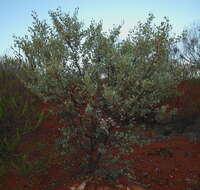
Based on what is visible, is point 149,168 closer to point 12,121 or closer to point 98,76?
point 98,76

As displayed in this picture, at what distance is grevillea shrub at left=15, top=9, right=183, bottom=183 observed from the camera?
5.30 metres

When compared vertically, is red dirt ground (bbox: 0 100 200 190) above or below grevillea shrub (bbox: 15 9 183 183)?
below

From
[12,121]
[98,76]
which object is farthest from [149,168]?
[12,121]

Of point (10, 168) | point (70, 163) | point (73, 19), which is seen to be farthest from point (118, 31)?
point (10, 168)

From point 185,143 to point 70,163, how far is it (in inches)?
134

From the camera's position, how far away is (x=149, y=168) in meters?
6.69

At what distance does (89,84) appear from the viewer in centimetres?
491

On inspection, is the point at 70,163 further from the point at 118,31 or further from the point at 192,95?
the point at 192,95

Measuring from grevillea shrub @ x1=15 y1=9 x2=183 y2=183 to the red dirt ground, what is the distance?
0.51m

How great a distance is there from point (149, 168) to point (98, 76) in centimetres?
251

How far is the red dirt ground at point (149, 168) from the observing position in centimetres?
592

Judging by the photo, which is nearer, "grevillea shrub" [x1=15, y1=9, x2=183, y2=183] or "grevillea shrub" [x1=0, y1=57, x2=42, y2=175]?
"grevillea shrub" [x1=15, y1=9, x2=183, y2=183]

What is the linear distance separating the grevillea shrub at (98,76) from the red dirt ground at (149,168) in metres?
0.51

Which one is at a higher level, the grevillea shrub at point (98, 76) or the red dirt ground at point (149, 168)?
the grevillea shrub at point (98, 76)
